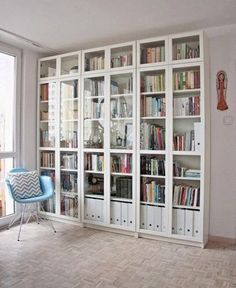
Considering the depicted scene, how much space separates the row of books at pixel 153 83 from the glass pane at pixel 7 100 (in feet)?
6.70

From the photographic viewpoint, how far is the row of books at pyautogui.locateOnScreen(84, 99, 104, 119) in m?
4.11

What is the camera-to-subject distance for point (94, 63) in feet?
13.6

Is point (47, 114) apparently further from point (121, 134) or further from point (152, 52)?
point (152, 52)

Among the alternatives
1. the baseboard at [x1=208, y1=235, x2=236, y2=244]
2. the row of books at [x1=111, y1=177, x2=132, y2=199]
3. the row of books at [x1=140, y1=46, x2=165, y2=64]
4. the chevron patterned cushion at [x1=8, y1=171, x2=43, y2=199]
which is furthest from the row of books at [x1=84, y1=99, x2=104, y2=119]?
the baseboard at [x1=208, y1=235, x2=236, y2=244]

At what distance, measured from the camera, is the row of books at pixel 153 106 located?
12.1 ft

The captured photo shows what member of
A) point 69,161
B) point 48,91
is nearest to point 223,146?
point 69,161

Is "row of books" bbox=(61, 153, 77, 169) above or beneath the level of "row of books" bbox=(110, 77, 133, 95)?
beneath

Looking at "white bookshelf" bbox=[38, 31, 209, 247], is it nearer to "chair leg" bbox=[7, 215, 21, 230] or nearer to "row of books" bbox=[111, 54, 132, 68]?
"row of books" bbox=[111, 54, 132, 68]

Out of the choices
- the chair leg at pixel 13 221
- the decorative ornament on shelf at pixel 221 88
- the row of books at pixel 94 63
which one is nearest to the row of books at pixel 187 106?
the decorative ornament on shelf at pixel 221 88

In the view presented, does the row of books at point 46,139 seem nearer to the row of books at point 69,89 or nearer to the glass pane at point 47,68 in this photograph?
the row of books at point 69,89

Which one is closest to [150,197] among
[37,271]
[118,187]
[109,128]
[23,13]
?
[118,187]

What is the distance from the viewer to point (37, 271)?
9.18 ft

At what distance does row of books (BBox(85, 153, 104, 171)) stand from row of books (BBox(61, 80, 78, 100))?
0.96m

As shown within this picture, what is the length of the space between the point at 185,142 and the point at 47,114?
7.58 feet
